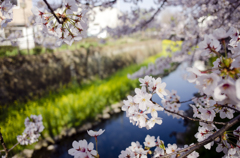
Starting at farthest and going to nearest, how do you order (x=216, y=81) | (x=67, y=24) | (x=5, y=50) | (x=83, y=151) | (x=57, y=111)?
(x=5, y=50) → (x=57, y=111) → (x=67, y=24) → (x=83, y=151) → (x=216, y=81)

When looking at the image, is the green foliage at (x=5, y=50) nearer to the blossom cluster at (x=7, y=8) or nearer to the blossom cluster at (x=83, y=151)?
the blossom cluster at (x=7, y=8)

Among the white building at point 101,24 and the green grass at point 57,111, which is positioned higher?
the white building at point 101,24

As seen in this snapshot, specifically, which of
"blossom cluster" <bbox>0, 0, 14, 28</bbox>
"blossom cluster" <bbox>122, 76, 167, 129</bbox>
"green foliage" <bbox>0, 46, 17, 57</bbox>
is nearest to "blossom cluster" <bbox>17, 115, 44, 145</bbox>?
"blossom cluster" <bbox>0, 0, 14, 28</bbox>

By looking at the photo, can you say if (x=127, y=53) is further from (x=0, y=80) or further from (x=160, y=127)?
(x=0, y=80)

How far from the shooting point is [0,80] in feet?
10.7

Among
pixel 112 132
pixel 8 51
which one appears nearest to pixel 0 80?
pixel 8 51

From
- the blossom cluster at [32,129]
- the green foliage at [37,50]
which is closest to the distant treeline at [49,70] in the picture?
the green foliage at [37,50]

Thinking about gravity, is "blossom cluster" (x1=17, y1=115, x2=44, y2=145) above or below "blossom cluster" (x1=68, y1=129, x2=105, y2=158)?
below

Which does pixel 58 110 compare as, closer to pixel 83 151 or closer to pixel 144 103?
pixel 83 151

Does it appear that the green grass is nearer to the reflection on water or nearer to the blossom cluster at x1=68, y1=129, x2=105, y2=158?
the reflection on water

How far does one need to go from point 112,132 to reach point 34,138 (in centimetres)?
196

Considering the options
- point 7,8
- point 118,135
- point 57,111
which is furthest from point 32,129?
point 118,135

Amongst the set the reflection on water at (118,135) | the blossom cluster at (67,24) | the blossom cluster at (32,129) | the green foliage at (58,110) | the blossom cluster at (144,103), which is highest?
the blossom cluster at (67,24)

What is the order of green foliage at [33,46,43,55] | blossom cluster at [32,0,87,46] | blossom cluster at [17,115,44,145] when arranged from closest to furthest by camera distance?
blossom cluster at [32,0,87,46] → blossom cluster at [17,115,44,145] → green foliage at [33,46,43,55]
